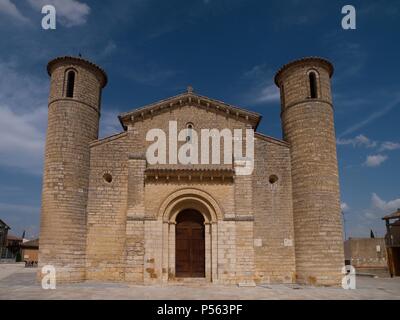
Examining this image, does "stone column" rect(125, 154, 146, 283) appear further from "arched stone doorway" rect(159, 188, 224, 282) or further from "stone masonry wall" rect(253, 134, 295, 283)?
"stone masonry wall" rect(253, 134, 295, 283)

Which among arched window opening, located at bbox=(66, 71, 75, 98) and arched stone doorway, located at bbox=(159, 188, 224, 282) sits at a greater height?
arched window opening, located at bbox=(66, 71, 75, 98)

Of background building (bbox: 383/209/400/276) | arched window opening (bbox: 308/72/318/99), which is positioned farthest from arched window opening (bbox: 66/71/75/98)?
background building (bbox: 383/209/400/276)

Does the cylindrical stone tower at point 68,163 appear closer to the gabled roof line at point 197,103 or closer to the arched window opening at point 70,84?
the arched window opening at point 70,84

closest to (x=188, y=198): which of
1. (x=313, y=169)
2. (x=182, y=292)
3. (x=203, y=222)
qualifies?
(x=203, y=222)

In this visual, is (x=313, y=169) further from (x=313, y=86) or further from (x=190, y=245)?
(x=190, y=245)

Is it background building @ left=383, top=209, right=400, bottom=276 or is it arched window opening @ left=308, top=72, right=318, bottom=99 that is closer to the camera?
arched window opening @ left=308, top=72, right=318, bottom=99

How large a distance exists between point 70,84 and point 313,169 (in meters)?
11.8

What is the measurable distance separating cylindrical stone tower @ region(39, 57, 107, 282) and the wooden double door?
4105mm

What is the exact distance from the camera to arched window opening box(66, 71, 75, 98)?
57.2 feet

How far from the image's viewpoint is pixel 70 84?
57.8 ft

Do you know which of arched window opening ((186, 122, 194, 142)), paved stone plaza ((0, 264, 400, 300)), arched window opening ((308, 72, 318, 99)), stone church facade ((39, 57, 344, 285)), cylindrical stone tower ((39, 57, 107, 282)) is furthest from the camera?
arched window opening ((308, 72, 318, 99))

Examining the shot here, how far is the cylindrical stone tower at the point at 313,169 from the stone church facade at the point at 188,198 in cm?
5

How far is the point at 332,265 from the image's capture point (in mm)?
15438

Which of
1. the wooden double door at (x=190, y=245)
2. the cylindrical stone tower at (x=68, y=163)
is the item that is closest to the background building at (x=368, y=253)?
the wooden double door at (x=190, y=245)
